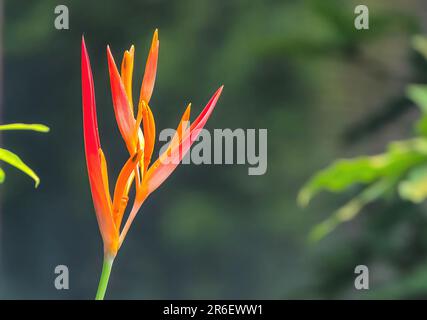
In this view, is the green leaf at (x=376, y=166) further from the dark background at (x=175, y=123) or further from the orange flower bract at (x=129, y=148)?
the dark background at (x=175, y=123)

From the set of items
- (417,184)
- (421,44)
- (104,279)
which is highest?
(421,44)

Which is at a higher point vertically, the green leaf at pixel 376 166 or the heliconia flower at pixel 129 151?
the green leaf at pixel 376 166

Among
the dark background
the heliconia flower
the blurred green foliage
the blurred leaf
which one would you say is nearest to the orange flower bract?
the heliconia flower

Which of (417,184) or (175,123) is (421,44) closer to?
(417,184)

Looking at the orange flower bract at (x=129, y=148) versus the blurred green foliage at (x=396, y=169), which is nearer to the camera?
the orange flower bract at (x=129, y=148)

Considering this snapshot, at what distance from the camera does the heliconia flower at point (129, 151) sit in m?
0.25

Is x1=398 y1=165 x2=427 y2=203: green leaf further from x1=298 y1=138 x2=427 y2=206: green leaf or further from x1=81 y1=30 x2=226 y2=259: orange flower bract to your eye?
x1=81 y1=30 x2=226 y2=259: orange flower bract

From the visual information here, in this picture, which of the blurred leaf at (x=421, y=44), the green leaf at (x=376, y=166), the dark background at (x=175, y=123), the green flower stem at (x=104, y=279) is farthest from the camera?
the dark background at (x=175, y=123)

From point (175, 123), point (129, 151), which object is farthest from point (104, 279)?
point (175, 123)

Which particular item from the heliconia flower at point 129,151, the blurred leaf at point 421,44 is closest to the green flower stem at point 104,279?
the heliconia flower at point 129,151

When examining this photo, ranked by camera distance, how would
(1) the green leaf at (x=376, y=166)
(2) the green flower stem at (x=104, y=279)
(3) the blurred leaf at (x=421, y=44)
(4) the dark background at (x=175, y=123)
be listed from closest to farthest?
(2) the green flower stem at (x=104, y=279) → (1) the green leaf at (x=376, y=166) → (3) the blurred leaf at (x=421, y=44) → (4) the dark background at (x=175, y=123)

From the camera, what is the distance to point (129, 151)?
257mm

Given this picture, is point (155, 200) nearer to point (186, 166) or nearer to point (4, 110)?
point (186, 166)
